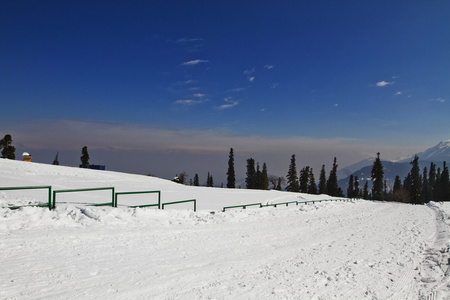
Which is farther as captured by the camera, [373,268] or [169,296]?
[373,268]

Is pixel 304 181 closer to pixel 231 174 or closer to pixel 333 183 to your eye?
pixel 333 183

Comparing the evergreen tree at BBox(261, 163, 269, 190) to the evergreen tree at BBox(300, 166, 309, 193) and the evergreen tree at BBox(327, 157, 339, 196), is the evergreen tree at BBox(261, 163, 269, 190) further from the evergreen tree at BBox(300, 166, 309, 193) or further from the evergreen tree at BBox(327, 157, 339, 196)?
the evergreen tree at BBox(327, 157, 339, 196)

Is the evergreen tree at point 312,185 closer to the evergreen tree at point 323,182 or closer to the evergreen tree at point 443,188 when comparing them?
the evergreen tree at point 323,182

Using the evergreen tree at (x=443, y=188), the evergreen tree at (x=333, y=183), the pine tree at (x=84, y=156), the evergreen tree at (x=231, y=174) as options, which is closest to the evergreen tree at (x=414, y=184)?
the evergreen tree at (x=443, y=188)

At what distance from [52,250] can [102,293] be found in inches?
125

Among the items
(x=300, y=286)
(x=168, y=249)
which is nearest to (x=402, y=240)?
(x=300, y=286)

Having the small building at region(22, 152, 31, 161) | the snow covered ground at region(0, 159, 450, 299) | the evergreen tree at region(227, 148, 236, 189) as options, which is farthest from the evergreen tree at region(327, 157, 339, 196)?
the small building at region(22, 152, 31, 161)

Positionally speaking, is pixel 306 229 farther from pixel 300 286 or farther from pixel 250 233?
A: pixel 300 286

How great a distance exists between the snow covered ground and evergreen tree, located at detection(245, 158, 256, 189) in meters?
79.2

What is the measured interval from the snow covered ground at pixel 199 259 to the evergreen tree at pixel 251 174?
3116 inches

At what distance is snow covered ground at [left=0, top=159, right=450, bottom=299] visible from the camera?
5207mm

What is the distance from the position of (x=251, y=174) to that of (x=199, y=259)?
3358 inches

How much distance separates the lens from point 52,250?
696 centimetres

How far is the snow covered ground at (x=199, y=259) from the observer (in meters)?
5.21
